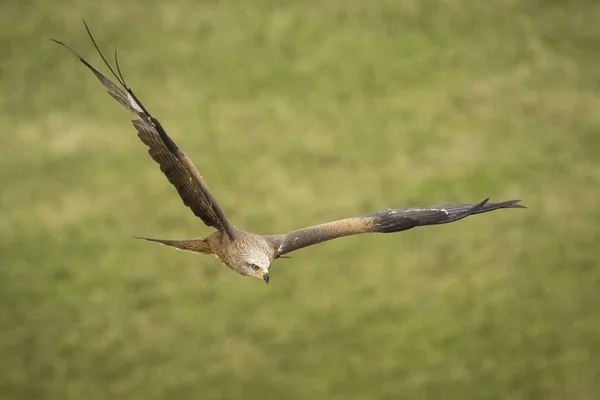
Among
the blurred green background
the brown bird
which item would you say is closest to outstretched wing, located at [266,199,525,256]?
the brown bird

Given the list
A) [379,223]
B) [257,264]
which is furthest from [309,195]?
[257,264]

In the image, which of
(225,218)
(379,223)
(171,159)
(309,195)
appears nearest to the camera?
(171,159)

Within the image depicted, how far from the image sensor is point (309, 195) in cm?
810

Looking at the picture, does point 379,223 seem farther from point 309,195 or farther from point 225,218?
point 309,195

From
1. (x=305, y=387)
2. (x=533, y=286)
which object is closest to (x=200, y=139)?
(x=305, y=387)

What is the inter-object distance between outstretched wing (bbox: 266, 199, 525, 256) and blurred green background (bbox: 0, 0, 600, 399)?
9.09ft

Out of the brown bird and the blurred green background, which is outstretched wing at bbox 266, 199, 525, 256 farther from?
the blurred green background

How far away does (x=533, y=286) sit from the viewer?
26.8ft

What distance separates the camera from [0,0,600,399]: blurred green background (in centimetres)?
750

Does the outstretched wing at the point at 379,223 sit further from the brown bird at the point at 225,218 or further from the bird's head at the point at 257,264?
the bird's head at the point at 257,264

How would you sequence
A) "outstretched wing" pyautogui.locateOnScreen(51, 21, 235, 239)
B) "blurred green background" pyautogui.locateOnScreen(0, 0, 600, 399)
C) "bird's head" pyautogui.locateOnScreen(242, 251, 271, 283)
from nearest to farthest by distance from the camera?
"outstretched wing" pyautogui.locateOnScreen(51, 21, 235, 239) → "bird's head" pyautogui.locateOnScreen(242, 251, 271, 283) → "blurred green background" pyautogui.locateOnScreen(0, 0, 600, 399)

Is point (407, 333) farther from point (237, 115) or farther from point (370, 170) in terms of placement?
point (237, 115)

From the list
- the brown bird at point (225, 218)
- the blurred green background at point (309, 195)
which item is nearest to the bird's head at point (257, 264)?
the brown bird at point (225, 218)

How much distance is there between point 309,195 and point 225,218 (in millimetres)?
3707
